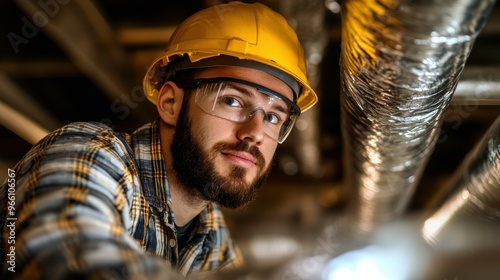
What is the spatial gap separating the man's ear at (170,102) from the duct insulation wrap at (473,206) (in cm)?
101

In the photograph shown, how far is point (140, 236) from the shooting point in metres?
1.39

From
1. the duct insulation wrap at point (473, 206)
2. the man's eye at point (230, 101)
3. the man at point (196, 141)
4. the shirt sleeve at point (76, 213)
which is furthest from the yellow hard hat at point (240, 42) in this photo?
the duct insulation wrap at point (473, 206)

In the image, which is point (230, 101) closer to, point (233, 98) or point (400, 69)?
point (233, 98)

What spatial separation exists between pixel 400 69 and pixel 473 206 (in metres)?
1.11

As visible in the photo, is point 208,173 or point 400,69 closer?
point 400,69

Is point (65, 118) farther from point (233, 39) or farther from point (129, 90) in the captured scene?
point (233, 39)

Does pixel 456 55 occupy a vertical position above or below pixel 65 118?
below

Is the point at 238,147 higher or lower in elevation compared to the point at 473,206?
higher

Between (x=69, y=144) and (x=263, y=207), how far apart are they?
11.0 feet

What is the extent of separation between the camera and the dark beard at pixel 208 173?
1490 mm

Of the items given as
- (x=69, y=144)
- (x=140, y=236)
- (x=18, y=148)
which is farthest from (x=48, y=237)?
(x=18, y=148)

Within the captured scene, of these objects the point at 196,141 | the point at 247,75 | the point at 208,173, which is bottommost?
the point at 208,173

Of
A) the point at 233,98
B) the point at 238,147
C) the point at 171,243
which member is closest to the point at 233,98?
the point at 233,98

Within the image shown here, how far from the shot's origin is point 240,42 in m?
1.51
